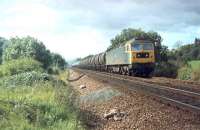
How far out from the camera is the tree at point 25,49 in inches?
2633

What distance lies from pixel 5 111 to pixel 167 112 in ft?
14.8

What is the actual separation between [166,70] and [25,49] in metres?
30.0

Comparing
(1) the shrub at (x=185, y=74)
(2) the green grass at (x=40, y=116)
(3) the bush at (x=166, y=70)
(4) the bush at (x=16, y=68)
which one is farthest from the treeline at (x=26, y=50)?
(2) the green grass at (x=40, y=116)

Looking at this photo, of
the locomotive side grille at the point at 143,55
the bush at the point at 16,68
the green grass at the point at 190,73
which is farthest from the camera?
the bush at the point at 16,68

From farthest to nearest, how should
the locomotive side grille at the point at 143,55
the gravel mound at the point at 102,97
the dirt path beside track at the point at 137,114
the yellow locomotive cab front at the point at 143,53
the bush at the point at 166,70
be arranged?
1. the bush at the point at 166,70
2. the locomotive side grille at the point at 143,55
3. the yellow locomotive cab front at the point at 143,53
4. the gravel mound at the point at 102,97
5. the dirt path beside track at the point at 137,114

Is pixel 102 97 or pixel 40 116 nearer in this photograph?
pixel 40 116

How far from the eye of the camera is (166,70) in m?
43.5

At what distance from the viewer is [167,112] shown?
1335 centimetres

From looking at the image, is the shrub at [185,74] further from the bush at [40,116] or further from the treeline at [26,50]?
the treeline at [26,50]

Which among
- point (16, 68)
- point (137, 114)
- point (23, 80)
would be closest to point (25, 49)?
point (16, 68)

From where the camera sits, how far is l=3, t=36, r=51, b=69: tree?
219 feet

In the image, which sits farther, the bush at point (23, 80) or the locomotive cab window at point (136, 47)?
Result: the locomotive cab window at point (136, 47)

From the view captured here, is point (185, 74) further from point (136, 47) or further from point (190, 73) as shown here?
point (136, 47)

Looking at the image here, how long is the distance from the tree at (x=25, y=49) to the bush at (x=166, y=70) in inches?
1029
